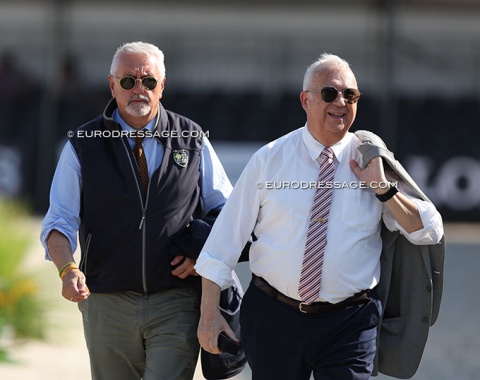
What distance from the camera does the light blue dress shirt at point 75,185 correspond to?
4.74 metres

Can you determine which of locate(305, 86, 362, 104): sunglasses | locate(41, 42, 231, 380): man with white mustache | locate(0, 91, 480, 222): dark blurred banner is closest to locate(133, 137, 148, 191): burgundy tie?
locate(41, 42, 231, 380): man with white mustache

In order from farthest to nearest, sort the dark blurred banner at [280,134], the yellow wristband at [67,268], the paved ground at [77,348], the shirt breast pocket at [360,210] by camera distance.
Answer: the dark blurred banner at [280,134], the paved ground at [77,348], the yellow wristband at [67,268], the shirt breast pocket at [360,210]

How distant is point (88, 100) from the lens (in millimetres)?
19844

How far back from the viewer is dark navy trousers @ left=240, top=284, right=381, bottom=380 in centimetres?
438

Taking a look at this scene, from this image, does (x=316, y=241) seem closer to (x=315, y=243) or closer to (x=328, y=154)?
(x=315, y=243)

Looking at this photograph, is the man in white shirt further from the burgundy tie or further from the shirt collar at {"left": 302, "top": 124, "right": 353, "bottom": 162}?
the burgundy tie

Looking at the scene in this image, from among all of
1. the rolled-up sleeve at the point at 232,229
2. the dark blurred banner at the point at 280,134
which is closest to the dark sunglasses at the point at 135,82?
the rolled-up sleeve at the point at 232,229

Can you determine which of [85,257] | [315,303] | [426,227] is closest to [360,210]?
[426,227]

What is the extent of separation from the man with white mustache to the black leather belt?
425 millimetres

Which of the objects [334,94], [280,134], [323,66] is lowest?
[280,134]

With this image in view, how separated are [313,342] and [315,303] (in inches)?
6.2

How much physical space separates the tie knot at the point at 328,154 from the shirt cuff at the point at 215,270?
61cm

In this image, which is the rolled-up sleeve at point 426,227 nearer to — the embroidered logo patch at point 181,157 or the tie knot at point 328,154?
the tie knot at point 328,154

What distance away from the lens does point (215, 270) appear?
4488 millimetres
